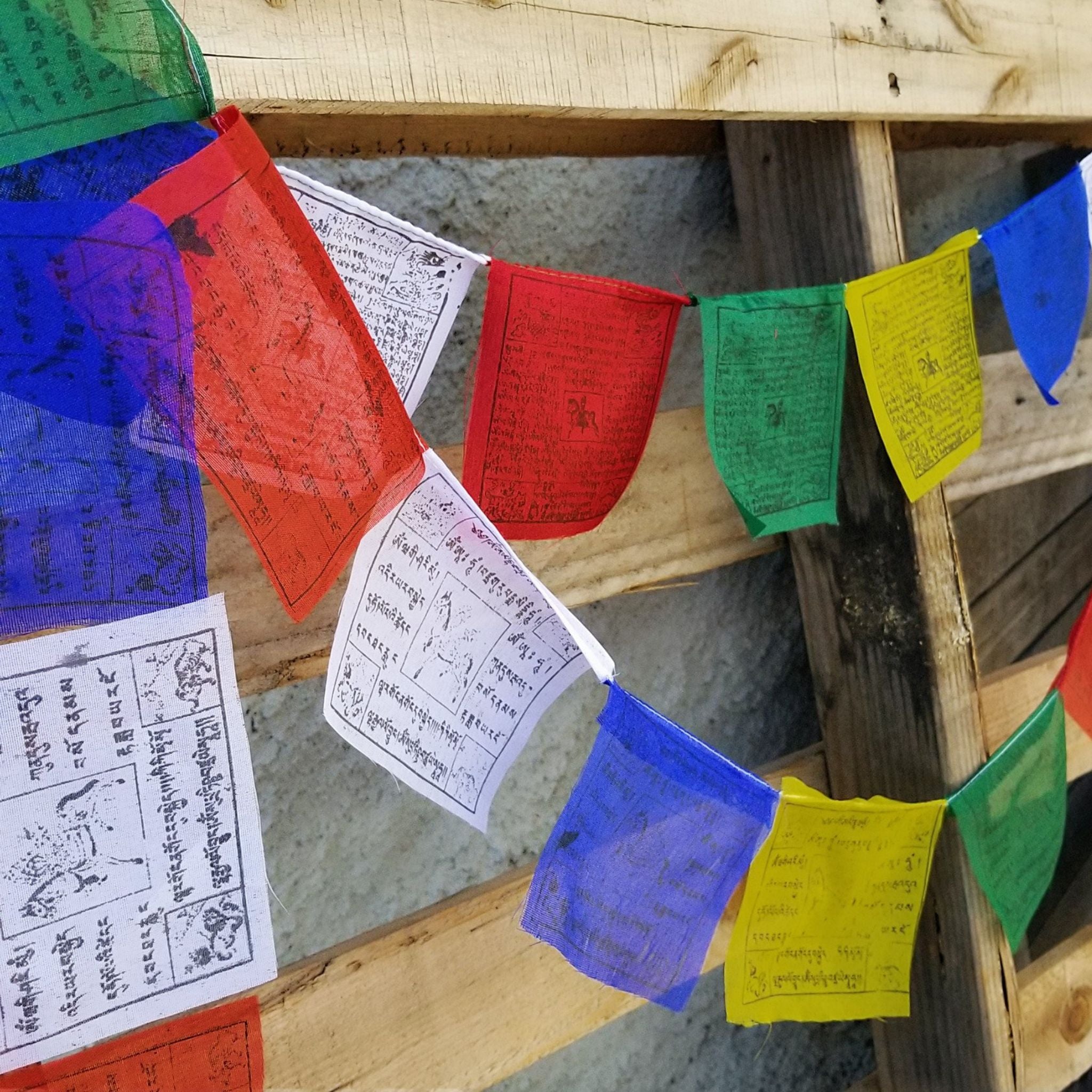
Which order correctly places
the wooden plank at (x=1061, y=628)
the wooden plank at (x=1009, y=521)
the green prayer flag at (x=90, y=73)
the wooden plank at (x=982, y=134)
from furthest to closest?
the wooden plank at (x=1061, y=628) → the wooden plank at (x=1009, y=521) → the wooden plank at (x=982, y=134) → the green prayer flag at (x=90, y=73)

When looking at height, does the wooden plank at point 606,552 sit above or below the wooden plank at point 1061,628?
above

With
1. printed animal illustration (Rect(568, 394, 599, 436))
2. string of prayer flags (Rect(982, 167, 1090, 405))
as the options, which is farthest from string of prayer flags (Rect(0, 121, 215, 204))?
string of prayer flags (Rect(982, 167, 1090, 405))

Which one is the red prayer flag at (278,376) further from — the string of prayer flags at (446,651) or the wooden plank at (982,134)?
the wooden plank at (982,134)

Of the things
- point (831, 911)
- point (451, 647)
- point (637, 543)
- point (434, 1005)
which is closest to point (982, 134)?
point (637, 543)

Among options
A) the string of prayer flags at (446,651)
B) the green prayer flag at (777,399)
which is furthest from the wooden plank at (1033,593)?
the string of prayer flags at (446,651)

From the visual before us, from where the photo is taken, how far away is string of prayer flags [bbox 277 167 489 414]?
2.05 feet

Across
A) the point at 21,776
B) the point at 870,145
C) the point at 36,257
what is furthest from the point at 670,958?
the point at 870,145

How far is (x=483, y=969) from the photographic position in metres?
0.77

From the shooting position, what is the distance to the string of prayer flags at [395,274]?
0.62 meters

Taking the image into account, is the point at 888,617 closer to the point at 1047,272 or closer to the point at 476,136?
the point at 1047,272

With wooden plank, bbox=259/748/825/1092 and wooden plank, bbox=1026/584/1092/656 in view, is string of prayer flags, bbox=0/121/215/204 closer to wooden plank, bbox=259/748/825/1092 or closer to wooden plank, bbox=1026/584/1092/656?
wooden plank, bbox=259/748/825/1092

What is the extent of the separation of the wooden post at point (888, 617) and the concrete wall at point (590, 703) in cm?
12

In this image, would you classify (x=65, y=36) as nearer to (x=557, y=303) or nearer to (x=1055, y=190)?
(x=557, y=303)

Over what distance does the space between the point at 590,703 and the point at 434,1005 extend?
1.43 ft
